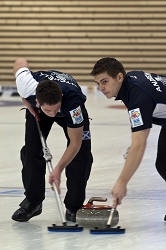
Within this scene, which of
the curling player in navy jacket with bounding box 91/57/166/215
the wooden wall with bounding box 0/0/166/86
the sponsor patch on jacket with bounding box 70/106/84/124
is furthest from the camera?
the wooden wall with bounding box 0/0/166/86

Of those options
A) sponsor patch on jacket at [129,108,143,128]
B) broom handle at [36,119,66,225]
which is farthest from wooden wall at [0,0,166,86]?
sponsor patch on jacket at [129,108,143,128]

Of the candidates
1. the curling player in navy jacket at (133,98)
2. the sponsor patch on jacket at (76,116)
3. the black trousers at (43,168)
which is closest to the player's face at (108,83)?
the curling player in navy jacket at (133,98)

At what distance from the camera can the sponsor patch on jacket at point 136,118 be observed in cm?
301

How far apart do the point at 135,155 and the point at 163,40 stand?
12.1 meters

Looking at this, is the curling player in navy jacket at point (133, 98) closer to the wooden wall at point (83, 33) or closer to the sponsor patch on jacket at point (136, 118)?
the sponsor patch on jacket at point (136, 118)

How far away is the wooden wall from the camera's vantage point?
581 inches

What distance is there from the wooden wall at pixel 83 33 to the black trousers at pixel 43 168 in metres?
11.2

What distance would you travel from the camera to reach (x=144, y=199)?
168 inches

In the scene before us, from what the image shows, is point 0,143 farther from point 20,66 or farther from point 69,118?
point 69,118

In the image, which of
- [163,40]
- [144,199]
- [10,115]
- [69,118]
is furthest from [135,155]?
[163,40]

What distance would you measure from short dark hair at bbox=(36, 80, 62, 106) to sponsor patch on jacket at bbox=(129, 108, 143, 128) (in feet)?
1.37

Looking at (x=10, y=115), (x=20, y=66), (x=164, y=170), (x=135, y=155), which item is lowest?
A: (x=10, y=115)

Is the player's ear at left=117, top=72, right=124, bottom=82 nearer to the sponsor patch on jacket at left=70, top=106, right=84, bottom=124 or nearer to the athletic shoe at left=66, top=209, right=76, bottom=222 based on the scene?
the sponsor patch on jacket at left=70, top=106, right=84, bottom=124

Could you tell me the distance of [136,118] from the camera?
3.02 meters
